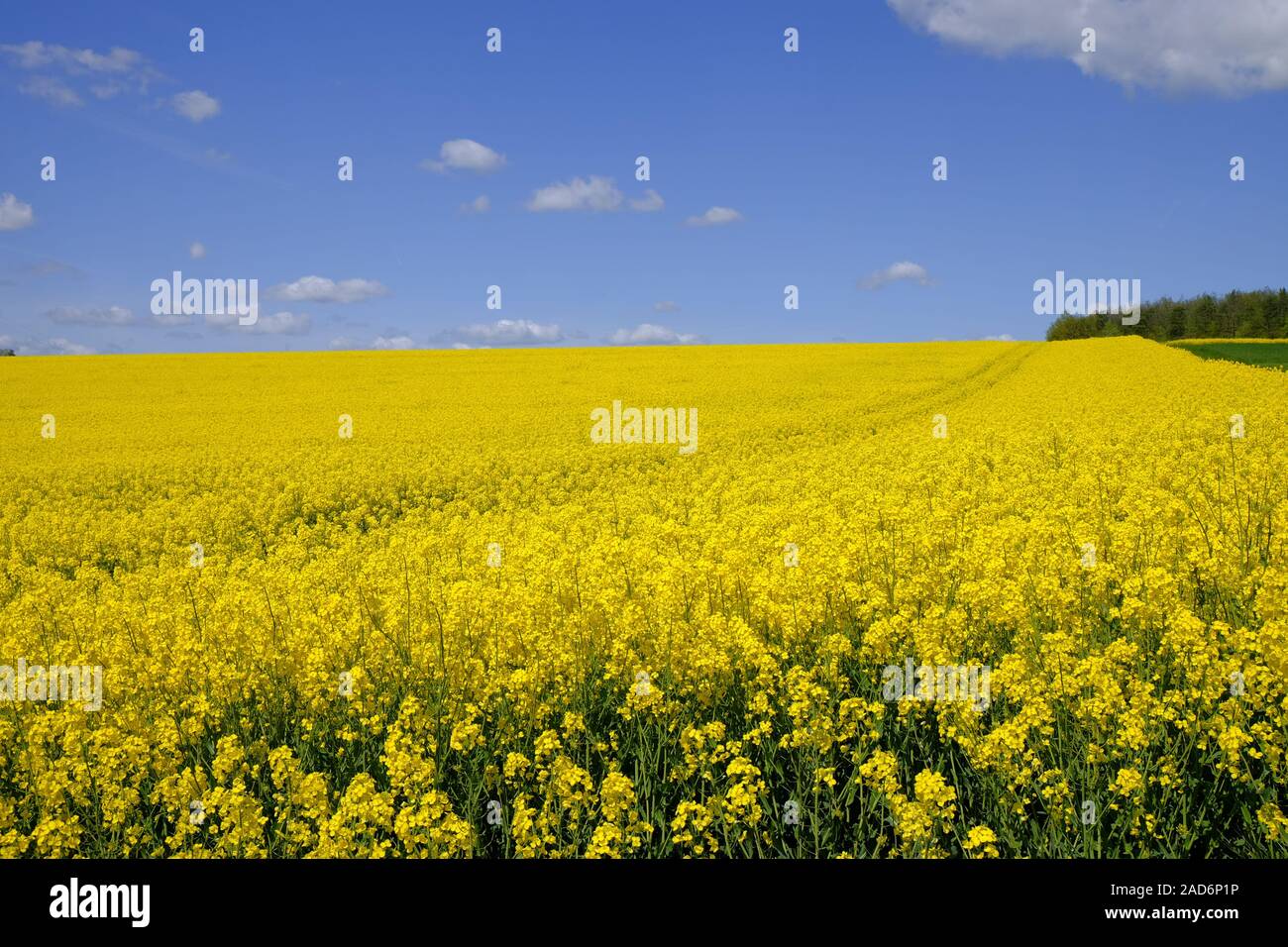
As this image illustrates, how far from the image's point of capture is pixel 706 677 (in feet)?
17.3

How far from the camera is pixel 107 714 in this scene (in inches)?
213

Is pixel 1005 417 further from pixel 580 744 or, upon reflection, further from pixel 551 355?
pixel 551 355

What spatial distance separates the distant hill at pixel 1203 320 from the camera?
100 m

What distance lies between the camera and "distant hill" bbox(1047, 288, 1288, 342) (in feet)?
329

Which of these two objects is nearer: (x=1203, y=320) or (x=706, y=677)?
(x=706, y=677)

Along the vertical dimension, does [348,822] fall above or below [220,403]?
below

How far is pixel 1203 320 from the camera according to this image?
351ft

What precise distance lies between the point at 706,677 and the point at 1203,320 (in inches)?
4879

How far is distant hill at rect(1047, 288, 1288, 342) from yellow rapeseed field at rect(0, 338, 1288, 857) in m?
104

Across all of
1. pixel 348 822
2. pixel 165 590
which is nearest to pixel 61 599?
pixel 165 590

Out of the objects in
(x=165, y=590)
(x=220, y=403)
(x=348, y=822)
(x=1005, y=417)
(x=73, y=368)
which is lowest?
(x=348, y=822)

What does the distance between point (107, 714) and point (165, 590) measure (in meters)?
4.27

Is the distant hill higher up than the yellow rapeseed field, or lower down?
higher up

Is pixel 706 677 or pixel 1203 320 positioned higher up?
pixel 1203 320
